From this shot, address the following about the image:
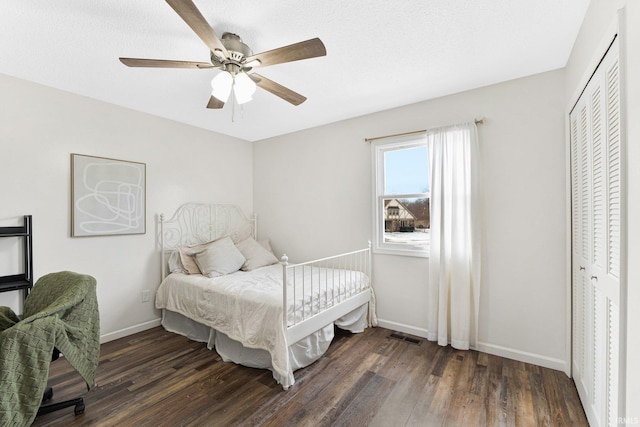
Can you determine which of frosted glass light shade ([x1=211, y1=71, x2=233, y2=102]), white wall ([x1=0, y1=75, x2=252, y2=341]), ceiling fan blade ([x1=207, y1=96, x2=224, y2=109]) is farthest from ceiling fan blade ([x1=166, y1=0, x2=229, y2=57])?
white wall ([x1=0, y1=75, x2=252, y2=341])

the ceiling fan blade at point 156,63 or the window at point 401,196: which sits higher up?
the ceiling fan blade at point 156,63

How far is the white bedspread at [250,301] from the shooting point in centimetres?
217

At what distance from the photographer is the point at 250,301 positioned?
2357 mm

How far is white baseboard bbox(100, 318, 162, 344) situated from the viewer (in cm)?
287

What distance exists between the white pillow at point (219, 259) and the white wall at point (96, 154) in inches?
23.4

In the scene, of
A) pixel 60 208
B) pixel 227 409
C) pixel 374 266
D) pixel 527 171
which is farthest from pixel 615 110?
pixel 60 208

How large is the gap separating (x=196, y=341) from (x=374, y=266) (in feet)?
6.66

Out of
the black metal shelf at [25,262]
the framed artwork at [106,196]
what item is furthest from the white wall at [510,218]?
the black metal shelf at [25,262]

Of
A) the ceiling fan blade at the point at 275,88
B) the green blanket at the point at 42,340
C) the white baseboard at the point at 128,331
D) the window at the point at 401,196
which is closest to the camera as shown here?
the green blanket at the point at 42,340

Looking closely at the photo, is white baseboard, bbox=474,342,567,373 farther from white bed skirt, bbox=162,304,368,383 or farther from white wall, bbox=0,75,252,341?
white wall, bbox=0,75,252,341

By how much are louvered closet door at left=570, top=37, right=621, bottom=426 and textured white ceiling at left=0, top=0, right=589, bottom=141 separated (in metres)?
0.58

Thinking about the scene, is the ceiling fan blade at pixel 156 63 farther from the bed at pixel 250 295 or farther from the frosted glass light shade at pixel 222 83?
the bed at pixel 250 295

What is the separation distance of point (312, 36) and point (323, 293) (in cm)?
199

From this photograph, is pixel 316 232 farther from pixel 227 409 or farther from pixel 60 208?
pixel 60 208
